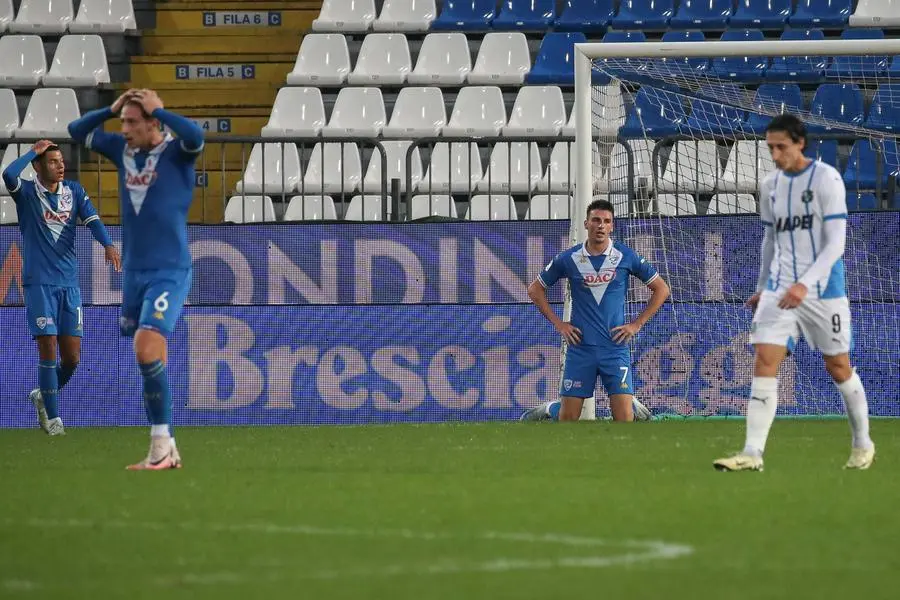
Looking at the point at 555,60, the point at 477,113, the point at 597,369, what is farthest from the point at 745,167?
the point at 555,60

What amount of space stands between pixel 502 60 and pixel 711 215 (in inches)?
239

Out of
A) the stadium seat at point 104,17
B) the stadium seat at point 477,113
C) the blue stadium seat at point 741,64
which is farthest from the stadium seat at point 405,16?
the blue stadium seat at point 741,64

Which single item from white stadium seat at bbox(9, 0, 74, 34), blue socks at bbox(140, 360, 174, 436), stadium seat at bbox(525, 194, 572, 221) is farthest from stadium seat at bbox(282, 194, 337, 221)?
blue socks at bbox(140, 360, 174, 436)

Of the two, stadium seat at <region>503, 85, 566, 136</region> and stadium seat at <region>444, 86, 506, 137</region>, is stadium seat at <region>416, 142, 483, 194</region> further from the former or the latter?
stadium seat at <region>503, 85, 566, 136</region>

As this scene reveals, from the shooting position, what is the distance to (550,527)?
622cm

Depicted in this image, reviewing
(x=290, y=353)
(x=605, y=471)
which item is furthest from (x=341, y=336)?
(x=605, y=471)

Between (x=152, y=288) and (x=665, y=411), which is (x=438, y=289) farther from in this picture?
(x=152, y=288)

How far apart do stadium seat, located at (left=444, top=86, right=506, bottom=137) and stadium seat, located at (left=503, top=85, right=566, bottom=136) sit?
160mm

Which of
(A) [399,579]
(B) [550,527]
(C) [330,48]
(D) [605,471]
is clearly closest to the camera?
(A) [399,579]

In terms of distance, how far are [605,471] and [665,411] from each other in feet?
19.6

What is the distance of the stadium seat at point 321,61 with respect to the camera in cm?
1978

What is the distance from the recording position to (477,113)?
61.8 ft

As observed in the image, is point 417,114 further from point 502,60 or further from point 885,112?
point 885,112

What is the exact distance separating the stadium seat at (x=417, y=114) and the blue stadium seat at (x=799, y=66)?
3838 millimetres
